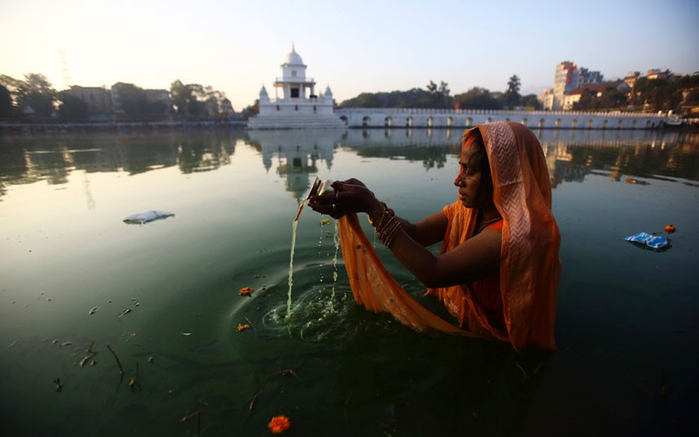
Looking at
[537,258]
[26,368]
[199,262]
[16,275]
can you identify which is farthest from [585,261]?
[16,275]

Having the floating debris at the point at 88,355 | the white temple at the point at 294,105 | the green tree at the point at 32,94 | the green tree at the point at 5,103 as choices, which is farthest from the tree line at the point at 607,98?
the floating debris at the point at 88,355

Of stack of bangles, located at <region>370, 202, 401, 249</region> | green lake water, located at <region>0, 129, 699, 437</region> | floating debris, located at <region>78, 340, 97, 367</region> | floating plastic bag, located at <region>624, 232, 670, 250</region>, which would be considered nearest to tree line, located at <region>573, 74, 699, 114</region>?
green lake water, located at <region>0, 129, 699, 437</region>

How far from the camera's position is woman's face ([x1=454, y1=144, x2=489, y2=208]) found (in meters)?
1.72

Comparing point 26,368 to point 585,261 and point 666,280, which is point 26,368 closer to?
point 585,261

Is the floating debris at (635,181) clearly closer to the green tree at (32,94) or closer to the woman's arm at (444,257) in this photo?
the woman's arm at (444,257)

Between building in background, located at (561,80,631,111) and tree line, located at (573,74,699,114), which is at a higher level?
building in background, located at (561,80,631,111)

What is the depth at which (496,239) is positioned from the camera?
161cm

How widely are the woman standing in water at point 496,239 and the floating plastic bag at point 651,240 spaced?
2620 mm

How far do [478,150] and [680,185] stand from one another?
26.8 ft

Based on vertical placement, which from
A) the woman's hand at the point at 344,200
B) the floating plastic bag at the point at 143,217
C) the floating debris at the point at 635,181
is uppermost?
the woman's hand at the point at 344,200

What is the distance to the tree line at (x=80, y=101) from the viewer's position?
120 feet

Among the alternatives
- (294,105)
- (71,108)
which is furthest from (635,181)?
(71,108)

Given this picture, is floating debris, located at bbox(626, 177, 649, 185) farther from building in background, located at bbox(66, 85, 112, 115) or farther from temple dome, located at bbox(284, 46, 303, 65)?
building in background, located at bbox(66, 85, 112, 115)

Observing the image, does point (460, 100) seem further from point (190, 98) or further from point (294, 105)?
point (190, 98)
